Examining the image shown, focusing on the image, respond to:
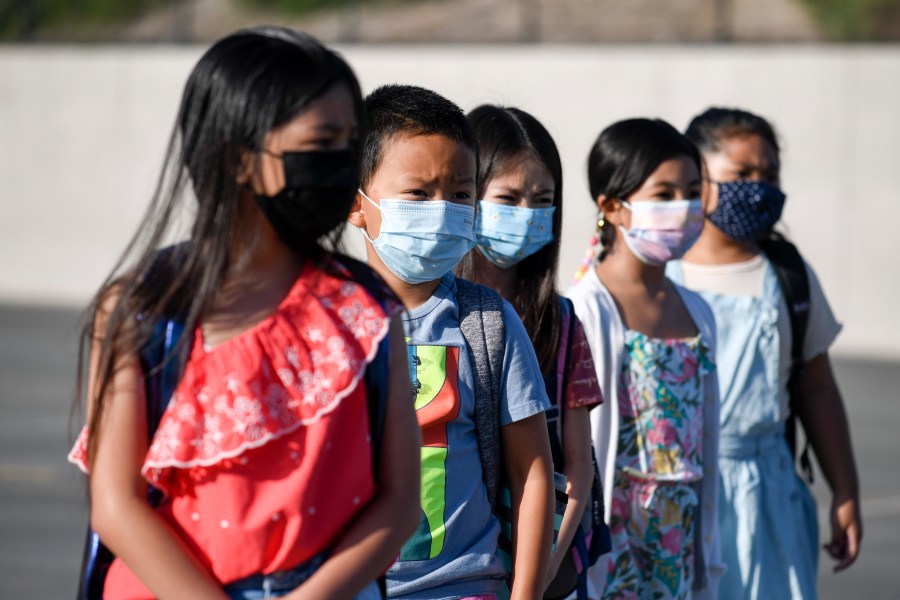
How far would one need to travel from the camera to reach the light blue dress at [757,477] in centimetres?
435

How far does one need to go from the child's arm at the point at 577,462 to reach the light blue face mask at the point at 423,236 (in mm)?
584

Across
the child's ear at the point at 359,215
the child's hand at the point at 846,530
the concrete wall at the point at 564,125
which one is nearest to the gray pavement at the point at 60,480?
the child's ear at the point at 359,215

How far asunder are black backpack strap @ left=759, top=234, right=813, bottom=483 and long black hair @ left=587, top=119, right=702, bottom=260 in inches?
26.3

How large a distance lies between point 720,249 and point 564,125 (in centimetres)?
1473

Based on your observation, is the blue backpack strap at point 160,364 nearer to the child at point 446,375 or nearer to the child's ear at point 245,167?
the child's ear at point 245,167

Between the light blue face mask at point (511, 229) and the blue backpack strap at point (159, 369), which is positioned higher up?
the blue backpack strap at point (159, 369)

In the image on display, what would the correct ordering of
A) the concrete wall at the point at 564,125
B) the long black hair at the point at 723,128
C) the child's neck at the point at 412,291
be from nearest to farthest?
the child's neck at the point at 412,291 < the long black hair at the point at 723,128 < the concrete wall at the point at 564,125

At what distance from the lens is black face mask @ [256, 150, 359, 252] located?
2100mm

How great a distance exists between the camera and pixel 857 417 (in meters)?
12.4

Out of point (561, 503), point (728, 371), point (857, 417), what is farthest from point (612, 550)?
point (857, 417)

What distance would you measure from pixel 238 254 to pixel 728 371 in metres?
2.66

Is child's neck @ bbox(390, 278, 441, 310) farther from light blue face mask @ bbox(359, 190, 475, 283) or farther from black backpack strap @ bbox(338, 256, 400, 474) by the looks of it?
black backpack strap @ bbox(338, 256, 400, 474)

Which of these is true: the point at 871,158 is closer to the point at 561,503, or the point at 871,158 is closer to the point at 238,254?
the point at 561,503

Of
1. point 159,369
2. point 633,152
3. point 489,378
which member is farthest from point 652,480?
point 159,369
